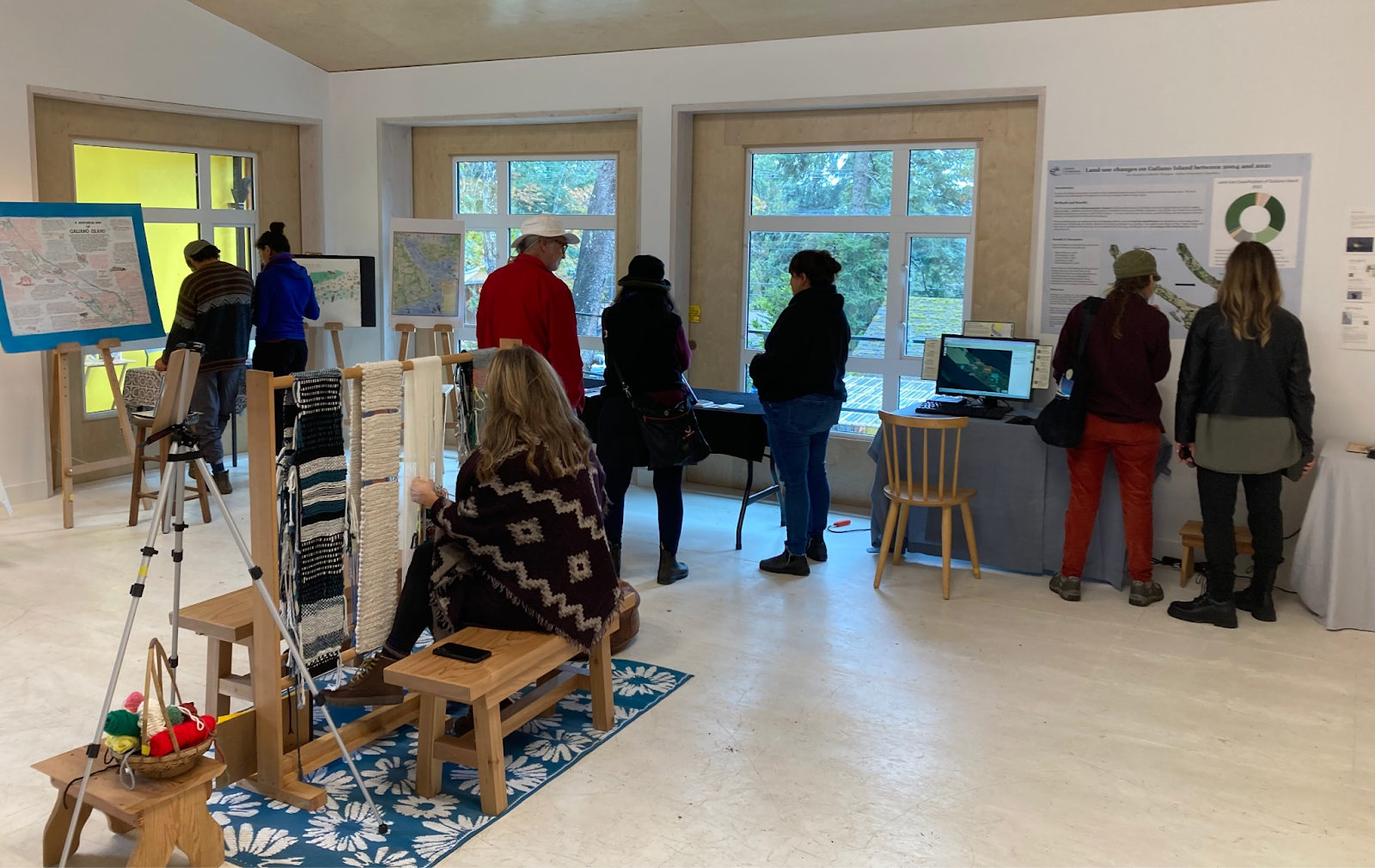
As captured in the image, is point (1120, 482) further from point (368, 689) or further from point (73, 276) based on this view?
point (73, 276)

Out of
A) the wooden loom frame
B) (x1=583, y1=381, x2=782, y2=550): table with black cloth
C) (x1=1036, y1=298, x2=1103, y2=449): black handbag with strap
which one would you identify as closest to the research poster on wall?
(x1=1036, y1=298, x2=1103, y2=449): black handbag with strap

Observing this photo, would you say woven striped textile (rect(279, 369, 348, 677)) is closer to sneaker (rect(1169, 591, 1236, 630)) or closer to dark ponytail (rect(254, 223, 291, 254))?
sneaker (rect(1169, 591, 1236, 630))

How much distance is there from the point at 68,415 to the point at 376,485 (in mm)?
3425

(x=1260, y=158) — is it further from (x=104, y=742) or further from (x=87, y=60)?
(x=87, y=60)

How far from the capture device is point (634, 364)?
476cm

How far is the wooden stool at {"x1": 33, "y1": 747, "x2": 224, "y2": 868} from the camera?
2.46 meters

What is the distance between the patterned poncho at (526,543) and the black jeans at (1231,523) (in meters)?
2.76

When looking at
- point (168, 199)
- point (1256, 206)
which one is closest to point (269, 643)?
point (1256, 206)

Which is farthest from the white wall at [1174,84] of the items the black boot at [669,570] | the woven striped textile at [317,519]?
the woven striped textile at [317,519]

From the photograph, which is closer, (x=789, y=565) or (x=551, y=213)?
(x=789, y=565)

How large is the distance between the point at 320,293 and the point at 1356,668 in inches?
249

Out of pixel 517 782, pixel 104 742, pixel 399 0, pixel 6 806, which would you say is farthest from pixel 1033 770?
pixel 399 0

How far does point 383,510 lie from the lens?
10.4 feet

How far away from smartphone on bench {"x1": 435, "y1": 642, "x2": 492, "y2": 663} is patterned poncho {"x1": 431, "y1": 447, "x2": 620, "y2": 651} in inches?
7.1
